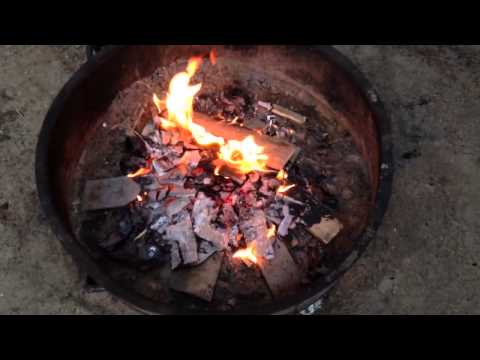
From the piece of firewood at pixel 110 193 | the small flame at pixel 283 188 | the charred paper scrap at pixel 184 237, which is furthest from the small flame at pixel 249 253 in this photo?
the piece of firewood at pixel 110 193

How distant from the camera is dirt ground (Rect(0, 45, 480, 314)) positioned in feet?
12.6

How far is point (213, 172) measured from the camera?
4.00 meters

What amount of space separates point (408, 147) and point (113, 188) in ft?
8.28

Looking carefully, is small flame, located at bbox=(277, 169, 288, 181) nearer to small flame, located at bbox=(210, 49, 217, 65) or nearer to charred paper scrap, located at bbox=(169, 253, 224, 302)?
charred paper scrap, located at bbox=(169, 253, 224, 302)

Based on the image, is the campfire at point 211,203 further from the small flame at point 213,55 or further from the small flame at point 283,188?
the small flame at point 213,55

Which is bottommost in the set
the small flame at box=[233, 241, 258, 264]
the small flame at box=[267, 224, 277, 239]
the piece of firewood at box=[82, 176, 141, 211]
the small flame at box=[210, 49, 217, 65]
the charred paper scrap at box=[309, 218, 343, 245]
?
the small flame at box=[233, 241, 258, 264]

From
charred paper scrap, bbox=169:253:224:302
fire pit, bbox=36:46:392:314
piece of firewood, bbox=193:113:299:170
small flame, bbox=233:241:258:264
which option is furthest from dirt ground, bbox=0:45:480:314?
piece of firewood, bbox=193:113:299:170

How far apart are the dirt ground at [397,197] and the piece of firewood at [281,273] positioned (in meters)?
0.34

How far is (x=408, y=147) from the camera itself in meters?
4.43

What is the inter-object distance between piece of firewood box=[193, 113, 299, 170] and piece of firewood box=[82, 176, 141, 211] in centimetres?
79

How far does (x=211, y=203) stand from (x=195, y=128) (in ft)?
2.23
